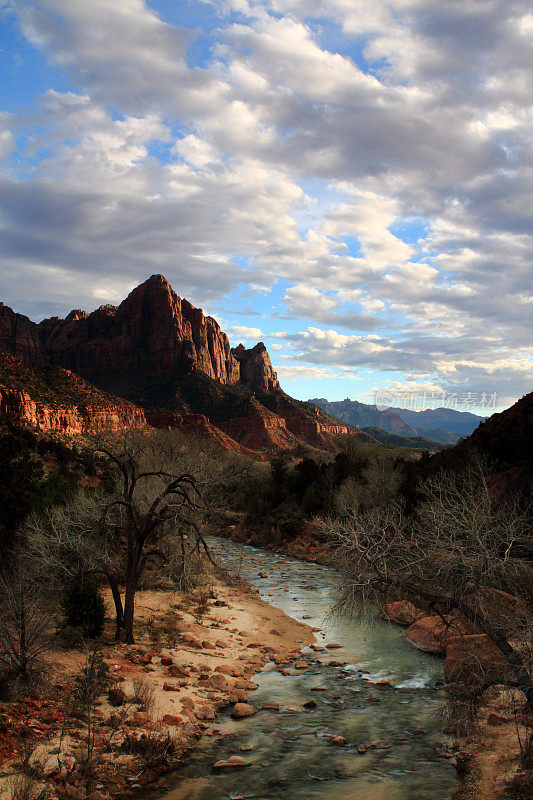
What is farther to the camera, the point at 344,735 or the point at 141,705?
the point at 141,705

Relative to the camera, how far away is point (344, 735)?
1099 centimetres

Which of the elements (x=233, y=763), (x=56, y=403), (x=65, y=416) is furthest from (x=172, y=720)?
(x=56, y=403)

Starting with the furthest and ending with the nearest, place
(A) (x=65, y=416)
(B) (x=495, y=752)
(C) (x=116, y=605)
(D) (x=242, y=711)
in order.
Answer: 1. (A) (x=65, y=416)
2. (C) (x=116, y=605)
3. (D) (x=242, y=711)
4. (B) (x=495, y=752)

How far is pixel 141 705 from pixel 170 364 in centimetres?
13727

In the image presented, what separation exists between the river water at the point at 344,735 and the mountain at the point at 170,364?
80.3 metres

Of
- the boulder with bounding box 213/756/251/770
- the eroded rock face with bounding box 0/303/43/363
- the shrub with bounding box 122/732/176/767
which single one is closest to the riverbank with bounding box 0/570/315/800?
the shrub with bounding box 122/732/176/767

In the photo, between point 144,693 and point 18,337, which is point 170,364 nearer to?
point 18,337

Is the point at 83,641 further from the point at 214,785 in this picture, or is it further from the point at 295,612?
the point at 295,612

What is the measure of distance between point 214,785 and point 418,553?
18.9 ft

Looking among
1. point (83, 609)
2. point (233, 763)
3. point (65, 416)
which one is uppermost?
point (65, 416)

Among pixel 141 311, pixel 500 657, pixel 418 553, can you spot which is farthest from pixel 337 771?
pixel 141 311

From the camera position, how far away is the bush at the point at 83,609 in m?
14.2

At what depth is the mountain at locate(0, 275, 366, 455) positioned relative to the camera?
113 metres

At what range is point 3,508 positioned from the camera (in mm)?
16875
